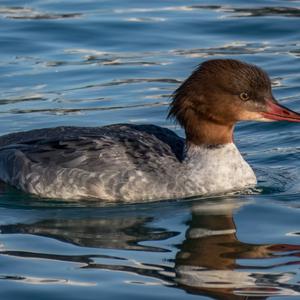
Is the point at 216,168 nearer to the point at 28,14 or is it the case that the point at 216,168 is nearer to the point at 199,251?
the point at 199,251

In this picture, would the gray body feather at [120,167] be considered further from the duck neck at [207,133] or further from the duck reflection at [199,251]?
the duck reflection at [199,251]

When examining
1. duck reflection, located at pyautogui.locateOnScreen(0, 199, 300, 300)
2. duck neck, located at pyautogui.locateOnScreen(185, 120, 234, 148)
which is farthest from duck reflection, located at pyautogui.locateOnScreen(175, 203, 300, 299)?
duck neck, located at pyautogui.locateOnScreen(185, 120, 234, 148)

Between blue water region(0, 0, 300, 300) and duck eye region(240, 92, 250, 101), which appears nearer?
blue water region(0, 0, 300, 300)

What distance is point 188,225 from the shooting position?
10.3 m

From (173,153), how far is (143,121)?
2456 mm

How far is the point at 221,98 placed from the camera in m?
11.0

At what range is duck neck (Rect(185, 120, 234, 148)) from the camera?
11109 mm

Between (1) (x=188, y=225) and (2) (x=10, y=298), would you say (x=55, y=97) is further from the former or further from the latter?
(2) (x=10, y=298)

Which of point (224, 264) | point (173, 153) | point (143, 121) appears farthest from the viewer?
point (143, 121)

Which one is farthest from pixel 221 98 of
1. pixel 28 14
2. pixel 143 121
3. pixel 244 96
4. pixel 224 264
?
pixel 28 14

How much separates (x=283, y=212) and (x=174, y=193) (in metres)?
1.03

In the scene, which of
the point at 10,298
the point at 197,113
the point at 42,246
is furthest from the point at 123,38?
the point at 10,298

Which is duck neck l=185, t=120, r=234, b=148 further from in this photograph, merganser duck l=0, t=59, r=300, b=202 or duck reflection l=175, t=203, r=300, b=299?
duck reflection l=175, t=203, r=300, b=299

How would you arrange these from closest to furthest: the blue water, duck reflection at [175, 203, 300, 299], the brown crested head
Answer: duck reflection at [175, 203, 300, 299] < the blue water < the brown crested head
